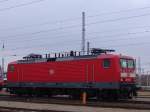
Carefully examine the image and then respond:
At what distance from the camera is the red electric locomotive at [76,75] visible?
101 ft

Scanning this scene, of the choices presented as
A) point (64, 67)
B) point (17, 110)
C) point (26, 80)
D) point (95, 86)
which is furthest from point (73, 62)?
point (17, 110)

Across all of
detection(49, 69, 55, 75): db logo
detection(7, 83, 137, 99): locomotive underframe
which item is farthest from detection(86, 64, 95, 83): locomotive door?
detection(49, 69, 55, 75): db logo

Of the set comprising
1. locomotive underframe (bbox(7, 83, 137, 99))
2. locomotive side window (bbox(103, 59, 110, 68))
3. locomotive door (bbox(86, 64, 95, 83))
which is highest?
locomotive side window (bbox(103, 59, 110, 68))

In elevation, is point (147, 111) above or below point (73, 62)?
below

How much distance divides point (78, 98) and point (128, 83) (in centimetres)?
452

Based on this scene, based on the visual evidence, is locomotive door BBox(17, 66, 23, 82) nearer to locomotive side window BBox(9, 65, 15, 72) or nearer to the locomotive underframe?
the locomotive underframe

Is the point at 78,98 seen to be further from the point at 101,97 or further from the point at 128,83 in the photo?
the point at 128,83

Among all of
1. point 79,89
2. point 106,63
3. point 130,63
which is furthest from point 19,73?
point 130,63

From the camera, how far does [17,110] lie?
22797 millimetres

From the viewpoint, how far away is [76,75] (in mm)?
33625

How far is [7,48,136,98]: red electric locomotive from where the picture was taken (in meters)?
30.7

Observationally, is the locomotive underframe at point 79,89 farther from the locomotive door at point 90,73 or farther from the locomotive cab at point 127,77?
the locomotive door at point 90,73

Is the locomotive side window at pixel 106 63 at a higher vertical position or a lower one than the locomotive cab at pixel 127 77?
higher

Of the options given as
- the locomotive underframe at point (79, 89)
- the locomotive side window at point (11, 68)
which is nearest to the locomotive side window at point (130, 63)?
the locomotive underframe at point (79, 89)
